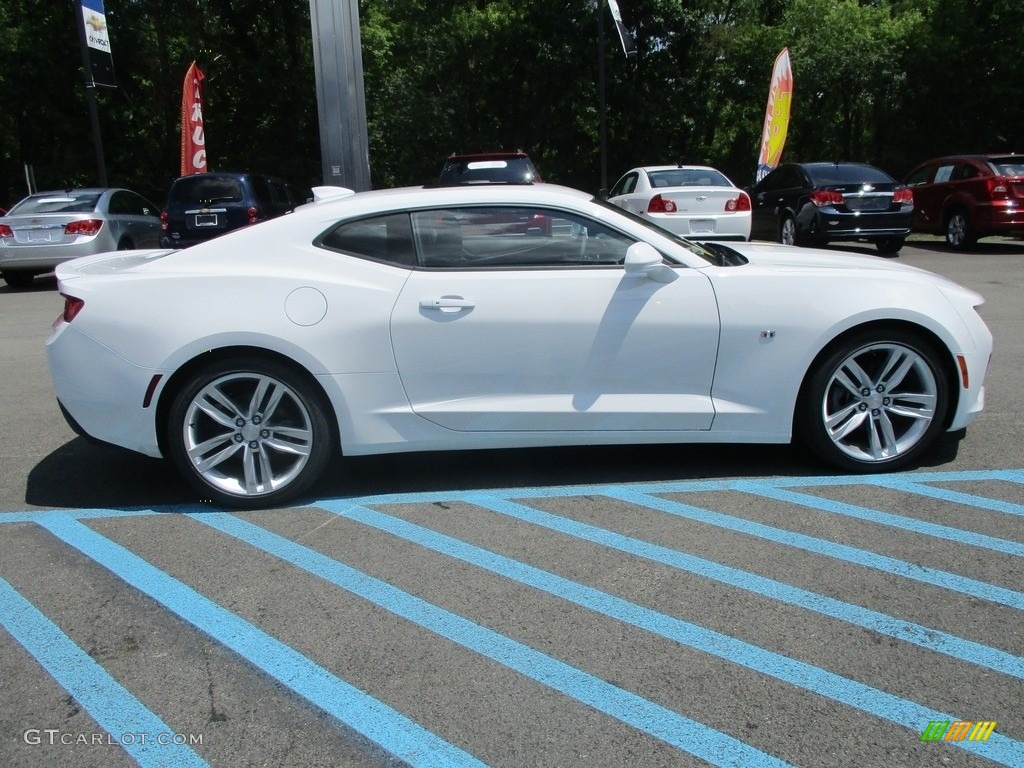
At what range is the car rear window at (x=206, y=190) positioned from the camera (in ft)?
46.0

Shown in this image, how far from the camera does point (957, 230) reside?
15.5 meters

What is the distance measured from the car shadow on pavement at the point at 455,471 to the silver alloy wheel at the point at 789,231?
33.8 ft

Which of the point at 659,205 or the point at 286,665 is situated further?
the point at 659,205

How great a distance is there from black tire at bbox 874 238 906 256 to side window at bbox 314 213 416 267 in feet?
39.9

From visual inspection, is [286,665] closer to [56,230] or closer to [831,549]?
[831,549]

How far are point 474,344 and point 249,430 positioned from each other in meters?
1.13

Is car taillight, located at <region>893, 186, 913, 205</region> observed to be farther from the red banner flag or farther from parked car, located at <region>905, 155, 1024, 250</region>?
the red banner flag

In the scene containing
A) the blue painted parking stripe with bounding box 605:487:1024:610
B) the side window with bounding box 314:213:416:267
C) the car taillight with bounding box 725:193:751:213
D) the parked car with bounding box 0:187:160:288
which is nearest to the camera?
the blue painted parking stripe with bounding box 605:487:1024:610

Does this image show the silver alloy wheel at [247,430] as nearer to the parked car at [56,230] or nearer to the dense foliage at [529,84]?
the parked car at [56,230]

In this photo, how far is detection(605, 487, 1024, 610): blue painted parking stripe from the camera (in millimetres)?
3346

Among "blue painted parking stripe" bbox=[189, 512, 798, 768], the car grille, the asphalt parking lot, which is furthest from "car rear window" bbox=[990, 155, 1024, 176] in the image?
"blue painted parking stripe" bbox=[189, 512, 798, 768]

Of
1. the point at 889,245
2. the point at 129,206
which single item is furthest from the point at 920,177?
the point at 129,206

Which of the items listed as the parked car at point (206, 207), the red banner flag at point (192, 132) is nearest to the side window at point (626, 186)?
the parked car at point (206, 207)

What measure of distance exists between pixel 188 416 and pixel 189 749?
2025 millimetres
